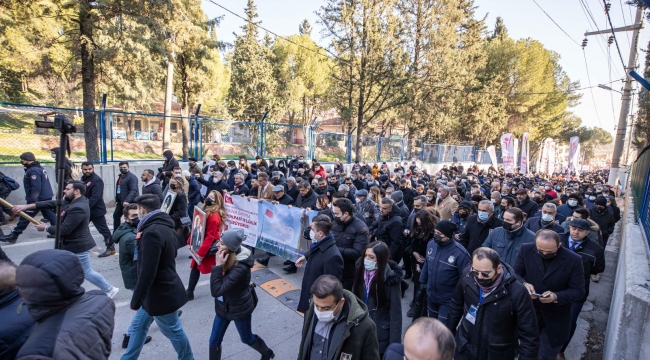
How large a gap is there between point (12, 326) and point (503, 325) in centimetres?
325

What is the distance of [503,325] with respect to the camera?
2.66 m

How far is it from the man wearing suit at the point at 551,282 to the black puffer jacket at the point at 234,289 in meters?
2.76

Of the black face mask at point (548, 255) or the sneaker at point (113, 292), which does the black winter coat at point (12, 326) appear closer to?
the sneaker at point (113, 292)

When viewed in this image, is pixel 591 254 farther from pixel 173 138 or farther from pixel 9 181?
pixel 173 138

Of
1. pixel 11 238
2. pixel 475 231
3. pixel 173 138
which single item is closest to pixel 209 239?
pixel 475 231

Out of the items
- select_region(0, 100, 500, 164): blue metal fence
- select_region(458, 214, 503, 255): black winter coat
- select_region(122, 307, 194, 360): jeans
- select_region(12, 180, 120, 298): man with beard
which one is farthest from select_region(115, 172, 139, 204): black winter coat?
select_region(458, 214, 503, 255): black winter coat

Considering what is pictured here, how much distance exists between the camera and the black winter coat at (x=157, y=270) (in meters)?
3.04

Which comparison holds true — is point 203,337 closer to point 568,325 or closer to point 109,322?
point 109,322

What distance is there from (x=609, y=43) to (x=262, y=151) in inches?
778

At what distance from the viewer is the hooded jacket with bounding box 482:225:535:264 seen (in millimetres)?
4191

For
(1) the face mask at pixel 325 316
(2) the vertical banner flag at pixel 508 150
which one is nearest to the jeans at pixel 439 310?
(1) the face mask at pixel 325 316

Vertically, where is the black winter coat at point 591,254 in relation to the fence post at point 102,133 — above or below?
below

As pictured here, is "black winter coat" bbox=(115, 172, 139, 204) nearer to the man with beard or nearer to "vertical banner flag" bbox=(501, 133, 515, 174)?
the man with beard

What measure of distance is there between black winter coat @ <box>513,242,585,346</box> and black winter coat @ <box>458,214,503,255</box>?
140 cm
